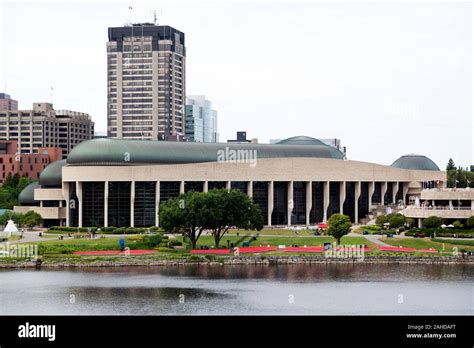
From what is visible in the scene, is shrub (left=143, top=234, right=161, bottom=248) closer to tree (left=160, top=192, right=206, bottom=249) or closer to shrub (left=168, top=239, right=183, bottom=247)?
shrub (left=168, top=239, right=183, bottom=247)

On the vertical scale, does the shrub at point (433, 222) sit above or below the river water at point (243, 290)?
above

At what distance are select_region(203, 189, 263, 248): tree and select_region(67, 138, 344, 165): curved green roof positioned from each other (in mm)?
30717

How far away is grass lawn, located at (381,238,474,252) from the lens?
10490 cm

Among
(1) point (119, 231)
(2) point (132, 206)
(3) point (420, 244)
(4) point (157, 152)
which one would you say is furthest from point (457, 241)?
(4) point (157, 152)

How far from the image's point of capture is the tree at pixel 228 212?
102 m

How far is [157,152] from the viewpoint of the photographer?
455ft

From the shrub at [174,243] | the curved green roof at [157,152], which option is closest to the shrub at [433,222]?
the curved green roof at [157,152]

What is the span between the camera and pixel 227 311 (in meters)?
64.8

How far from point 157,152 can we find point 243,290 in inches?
2630

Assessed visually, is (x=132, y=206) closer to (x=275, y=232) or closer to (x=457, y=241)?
(x=275, y=232)

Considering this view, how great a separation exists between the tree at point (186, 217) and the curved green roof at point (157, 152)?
3194cm

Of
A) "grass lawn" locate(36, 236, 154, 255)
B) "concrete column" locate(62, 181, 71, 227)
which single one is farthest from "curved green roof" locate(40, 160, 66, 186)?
"grass lawn" locate(36, 236, 154, 255)

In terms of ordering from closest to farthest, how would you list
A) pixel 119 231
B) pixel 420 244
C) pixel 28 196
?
pixel 420 244 < pixel 119 231 < pixel 28 196

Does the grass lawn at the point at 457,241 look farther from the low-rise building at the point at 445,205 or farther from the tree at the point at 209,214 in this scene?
the tree at the point at 209,214
